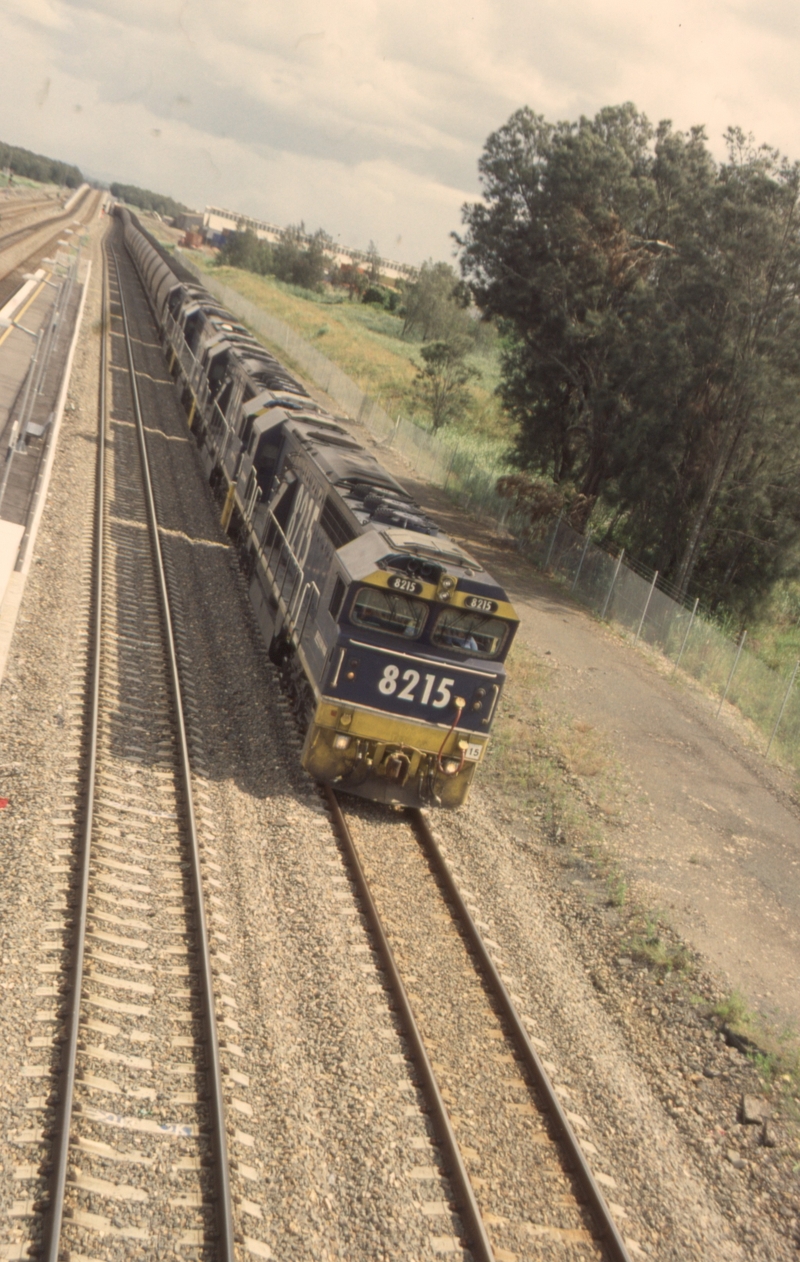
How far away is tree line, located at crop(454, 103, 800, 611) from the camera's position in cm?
2855

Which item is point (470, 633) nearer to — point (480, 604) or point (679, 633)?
point (480, 604)

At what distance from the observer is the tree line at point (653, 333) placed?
2855cm

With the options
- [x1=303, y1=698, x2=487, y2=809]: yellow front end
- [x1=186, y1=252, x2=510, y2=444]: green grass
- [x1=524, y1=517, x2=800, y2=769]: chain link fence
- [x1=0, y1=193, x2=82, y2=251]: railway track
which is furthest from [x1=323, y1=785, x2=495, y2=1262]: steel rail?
[x1=0, y1=193, x2=82, y2=251]: railway track

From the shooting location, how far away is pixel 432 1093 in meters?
9.14

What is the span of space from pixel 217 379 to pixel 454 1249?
2673 cm

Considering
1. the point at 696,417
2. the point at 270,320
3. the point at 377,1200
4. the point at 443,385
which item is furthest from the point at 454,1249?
the point at 270,320

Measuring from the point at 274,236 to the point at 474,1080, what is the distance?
5877 inches

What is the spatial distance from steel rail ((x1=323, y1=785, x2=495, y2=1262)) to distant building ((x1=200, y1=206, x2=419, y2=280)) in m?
98.3

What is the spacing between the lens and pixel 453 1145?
854cm

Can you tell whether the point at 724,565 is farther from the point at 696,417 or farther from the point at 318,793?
the point at 318,793

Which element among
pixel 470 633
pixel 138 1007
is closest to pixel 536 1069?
pixel 138 1007

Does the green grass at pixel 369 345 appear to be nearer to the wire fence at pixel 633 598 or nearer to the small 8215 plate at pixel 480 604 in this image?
the wire fence at pixel 633 598

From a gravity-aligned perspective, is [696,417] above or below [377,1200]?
above

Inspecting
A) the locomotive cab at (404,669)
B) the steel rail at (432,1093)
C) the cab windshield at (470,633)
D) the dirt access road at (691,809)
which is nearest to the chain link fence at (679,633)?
the dirt access road at (691,809)
